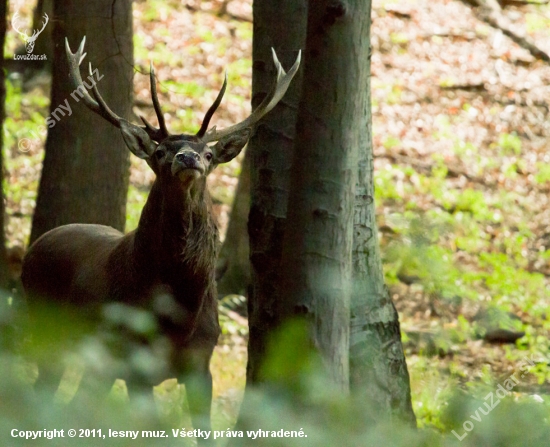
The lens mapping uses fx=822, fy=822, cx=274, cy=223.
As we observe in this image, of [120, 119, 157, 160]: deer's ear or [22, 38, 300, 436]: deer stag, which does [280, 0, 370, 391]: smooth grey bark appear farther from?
[120, 119, 157, 160]: deer's ear

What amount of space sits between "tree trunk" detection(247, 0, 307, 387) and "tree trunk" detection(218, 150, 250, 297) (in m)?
4.35

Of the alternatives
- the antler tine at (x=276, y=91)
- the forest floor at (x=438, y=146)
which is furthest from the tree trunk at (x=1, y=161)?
the antler tine at (x=276, y=91)

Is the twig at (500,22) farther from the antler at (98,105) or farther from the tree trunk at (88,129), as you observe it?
the antler at (98,105)

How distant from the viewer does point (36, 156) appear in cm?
1209

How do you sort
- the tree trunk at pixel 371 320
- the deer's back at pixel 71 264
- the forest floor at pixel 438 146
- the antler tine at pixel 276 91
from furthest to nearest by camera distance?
the forest floor at pixel 438 146, the deer's back at pixel 71 264, the tree trunk at pixel 371 320, the antler tine at pixel 276 91

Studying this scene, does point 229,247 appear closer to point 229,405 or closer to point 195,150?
point 195,150

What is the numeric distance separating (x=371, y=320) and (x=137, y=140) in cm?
202

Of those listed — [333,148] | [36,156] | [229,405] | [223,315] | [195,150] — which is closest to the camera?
[229,405]

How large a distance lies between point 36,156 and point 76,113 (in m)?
4.97

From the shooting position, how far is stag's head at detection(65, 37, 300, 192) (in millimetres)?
5176

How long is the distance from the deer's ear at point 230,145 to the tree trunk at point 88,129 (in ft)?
6.40

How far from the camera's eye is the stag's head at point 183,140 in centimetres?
518

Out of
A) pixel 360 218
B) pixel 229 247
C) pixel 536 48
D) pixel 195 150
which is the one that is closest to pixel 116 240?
pixel 195 150

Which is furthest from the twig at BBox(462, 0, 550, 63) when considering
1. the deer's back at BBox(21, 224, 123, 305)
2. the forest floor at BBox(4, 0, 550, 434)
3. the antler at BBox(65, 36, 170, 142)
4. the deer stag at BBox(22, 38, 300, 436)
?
the antler at BBox(65, 36, 170, 142)
